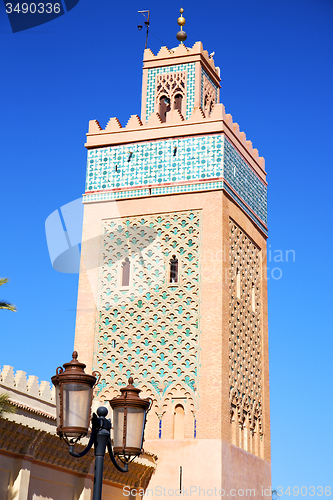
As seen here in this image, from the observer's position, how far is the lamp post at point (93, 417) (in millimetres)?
4340

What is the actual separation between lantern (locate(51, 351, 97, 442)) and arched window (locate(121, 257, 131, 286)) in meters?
7.51

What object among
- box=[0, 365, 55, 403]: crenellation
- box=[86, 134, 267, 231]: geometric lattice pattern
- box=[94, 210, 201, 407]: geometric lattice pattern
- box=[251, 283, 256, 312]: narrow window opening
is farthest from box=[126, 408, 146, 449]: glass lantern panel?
box=[251, 283, 256, 312]: narrow window opening

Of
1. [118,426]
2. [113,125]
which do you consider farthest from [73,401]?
[113,125]

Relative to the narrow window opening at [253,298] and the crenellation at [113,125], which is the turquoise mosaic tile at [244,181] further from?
the crenellation at [113,125]

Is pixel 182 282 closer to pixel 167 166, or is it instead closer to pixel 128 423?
pixel 167 166

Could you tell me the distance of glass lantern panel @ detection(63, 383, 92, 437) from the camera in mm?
4336

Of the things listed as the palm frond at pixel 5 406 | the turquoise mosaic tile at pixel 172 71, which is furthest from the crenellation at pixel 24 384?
the turquoise mosaic tile at pixel 172 71

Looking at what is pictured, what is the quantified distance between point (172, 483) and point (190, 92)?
6500 millimetres

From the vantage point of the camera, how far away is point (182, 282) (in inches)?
454

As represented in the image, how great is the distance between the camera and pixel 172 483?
10.6 m

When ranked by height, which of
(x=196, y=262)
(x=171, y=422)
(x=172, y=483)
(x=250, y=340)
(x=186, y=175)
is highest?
(x=186, y=175)

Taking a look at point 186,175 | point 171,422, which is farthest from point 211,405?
point 186,175

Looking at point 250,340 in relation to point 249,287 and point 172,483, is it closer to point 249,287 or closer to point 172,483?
point 249,287

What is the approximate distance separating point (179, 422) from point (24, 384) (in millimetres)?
2810
